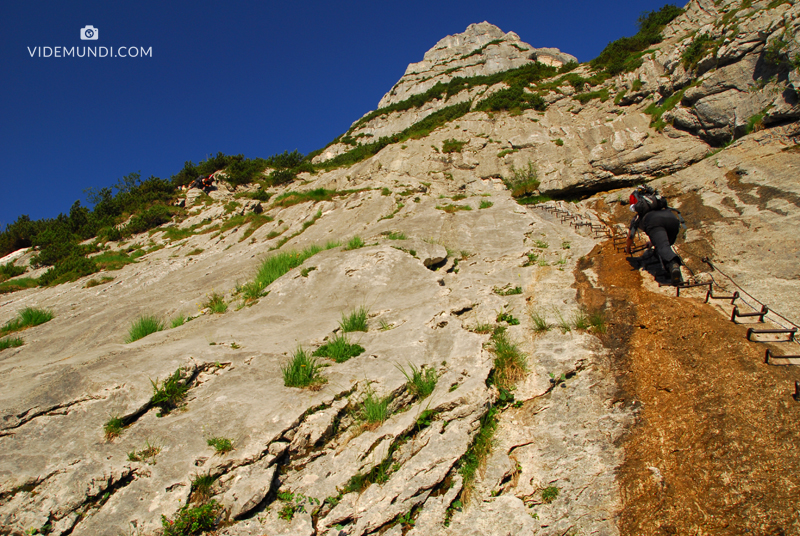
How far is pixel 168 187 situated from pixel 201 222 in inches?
384

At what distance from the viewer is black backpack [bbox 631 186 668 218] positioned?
26.5ft

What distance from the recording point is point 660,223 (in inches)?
310

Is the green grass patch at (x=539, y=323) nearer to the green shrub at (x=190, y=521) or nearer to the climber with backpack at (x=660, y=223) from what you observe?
the climber with backpack at (x=660, y=223)

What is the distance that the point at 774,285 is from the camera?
6531 mm

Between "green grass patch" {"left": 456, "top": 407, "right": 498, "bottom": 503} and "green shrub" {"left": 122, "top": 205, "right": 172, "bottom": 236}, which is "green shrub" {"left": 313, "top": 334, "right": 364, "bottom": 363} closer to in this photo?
"green grass patch" {"left": 456, "top": 407, "right": 498, "bottom": 503}

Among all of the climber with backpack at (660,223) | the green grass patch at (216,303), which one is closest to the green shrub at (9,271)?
the green grass patch at (216,303)

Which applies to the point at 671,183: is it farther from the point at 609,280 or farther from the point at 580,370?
the point at 580,370

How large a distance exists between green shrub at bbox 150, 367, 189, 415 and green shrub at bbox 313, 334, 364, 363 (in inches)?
78.5

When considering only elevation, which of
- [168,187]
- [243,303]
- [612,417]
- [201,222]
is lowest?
[612,417]

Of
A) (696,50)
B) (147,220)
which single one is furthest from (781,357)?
(147,220)

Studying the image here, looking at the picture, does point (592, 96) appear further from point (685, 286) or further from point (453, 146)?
point (685, 286)

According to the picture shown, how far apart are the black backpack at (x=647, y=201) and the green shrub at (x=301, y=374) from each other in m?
7.69

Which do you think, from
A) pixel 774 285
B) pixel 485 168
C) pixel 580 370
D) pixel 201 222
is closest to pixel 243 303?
pixel 580 370

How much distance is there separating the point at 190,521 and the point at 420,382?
3064 millimetres
